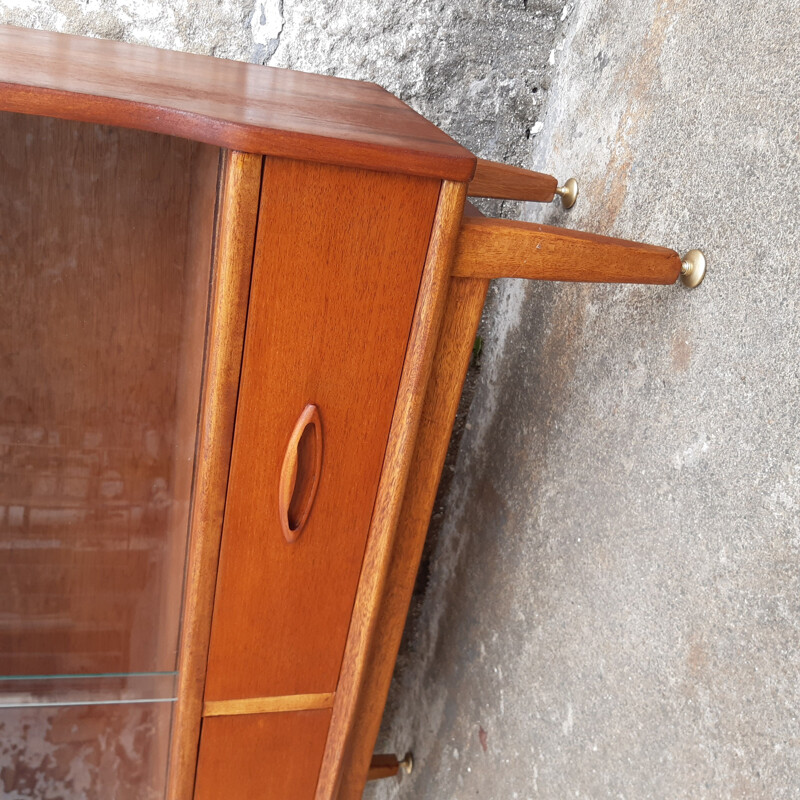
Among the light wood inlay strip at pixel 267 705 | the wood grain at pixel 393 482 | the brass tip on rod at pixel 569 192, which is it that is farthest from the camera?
the brass tip on rod at pixel 569 192

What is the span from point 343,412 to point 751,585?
17.6 inches

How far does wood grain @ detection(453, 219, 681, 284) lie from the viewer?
0.82 m

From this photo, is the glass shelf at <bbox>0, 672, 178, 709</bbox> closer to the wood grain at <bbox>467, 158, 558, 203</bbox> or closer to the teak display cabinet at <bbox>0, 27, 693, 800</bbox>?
the teak display cabinet at <bbox>0, 27, 693, 800</bbox>

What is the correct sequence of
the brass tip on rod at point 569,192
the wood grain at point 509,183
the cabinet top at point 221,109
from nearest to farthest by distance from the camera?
the cabinet top at point 221,109 → the wood grain at point 509,183 → the brass tip on rod at point 569,192

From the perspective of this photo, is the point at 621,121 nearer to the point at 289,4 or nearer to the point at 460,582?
the point at 289,4

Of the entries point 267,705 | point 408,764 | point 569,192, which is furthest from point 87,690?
point 569,192

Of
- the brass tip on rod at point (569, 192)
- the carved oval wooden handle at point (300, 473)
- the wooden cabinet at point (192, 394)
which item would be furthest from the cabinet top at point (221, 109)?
the brass tip on rod at point (569, 192)

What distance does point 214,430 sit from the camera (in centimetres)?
80

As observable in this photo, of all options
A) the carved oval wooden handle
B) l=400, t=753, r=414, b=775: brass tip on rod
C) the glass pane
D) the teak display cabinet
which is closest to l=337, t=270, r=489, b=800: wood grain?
the teak display cabinet

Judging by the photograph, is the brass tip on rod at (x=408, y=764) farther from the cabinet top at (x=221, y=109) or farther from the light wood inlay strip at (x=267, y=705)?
the cabinet top at (x=221, y=109)

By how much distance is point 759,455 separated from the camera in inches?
31.1

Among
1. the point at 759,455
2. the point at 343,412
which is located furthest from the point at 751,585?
the point at 343,412

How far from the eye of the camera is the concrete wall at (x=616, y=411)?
794mm

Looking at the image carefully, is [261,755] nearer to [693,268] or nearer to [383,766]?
[383,766]
